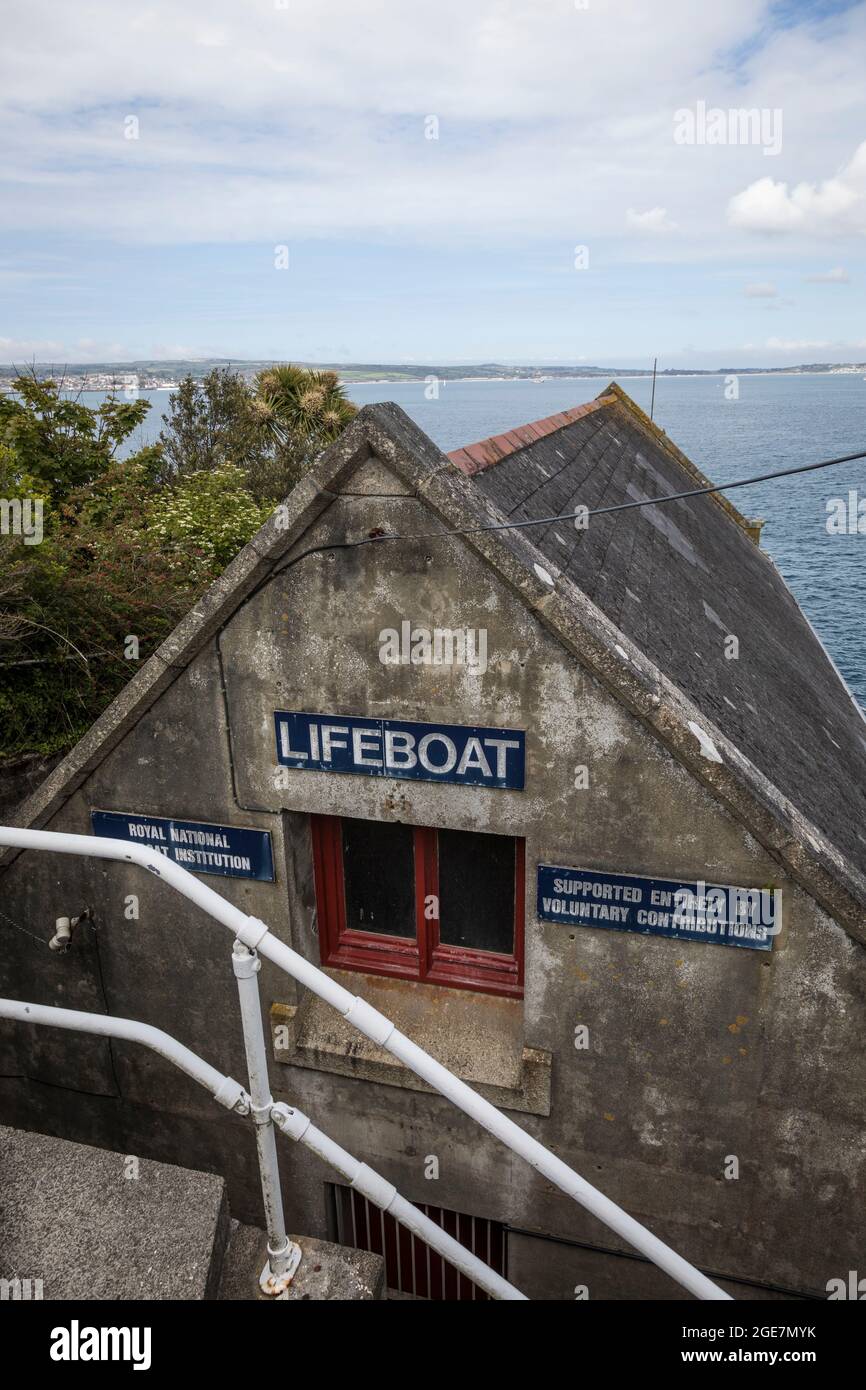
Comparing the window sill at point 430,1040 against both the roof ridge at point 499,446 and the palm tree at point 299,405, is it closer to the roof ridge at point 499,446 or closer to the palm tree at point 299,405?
the roof ridge at point 499,446

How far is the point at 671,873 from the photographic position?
4.70m

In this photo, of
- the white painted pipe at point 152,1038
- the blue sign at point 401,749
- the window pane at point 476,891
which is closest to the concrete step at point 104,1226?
the white painted pipe at point 152,1038

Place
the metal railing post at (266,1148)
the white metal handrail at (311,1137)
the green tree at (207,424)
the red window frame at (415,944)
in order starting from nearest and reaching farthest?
the metal railing post at (266,1148)
the white metal handrail at (311,1137)
the red window frame at (415,944)
the green tree at (207,424)

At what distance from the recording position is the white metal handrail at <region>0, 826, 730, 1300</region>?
2.88 meters

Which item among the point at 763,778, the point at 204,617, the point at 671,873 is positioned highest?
the point at 204,617

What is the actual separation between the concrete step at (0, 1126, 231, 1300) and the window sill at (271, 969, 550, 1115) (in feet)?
7.43

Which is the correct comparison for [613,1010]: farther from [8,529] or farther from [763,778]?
[8,529]

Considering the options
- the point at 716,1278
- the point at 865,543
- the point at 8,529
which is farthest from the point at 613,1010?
the point at 865,543

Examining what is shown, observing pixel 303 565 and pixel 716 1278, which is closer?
pixel 303 565

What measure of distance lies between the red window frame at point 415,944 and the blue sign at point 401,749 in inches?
26.8

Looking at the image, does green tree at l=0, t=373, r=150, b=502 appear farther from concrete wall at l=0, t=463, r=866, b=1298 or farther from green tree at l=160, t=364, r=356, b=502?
concrete wall at l=0, t=463, r=866, b=1298

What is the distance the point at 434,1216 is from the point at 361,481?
547cm

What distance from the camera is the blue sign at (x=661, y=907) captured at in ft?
15.0

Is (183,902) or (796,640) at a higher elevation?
(796,640)
